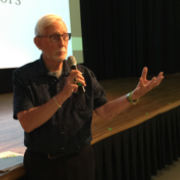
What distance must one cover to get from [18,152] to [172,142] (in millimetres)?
1625

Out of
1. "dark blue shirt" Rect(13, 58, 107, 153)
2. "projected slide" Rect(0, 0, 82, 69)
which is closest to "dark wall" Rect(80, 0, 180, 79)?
"projected slide" Rect(0, 0, 82, 69)

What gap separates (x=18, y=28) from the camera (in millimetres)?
3314

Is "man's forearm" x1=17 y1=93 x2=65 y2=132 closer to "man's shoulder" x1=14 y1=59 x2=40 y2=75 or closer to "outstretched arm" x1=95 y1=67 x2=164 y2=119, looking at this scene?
"man's shoulder" x1=14 y1=59 x2=40 y2=75

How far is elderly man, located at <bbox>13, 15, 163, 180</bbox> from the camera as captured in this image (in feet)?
2.56

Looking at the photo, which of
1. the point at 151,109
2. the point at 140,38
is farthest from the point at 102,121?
the point at 140,38

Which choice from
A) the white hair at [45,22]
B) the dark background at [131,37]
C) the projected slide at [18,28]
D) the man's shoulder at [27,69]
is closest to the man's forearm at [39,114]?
the man's shoulder at [27,69]

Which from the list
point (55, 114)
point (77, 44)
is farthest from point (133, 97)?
point (77, 44)

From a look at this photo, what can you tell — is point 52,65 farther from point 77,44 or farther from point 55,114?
point 77,44

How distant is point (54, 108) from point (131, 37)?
501 centimetres

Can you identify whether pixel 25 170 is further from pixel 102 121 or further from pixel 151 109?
pixel 151 109

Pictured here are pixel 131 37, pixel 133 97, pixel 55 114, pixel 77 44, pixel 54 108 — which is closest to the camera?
pixel 54 108

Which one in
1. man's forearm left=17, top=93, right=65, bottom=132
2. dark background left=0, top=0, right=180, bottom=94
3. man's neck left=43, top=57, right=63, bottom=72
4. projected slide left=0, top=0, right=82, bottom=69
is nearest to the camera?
man's forearm left=17, top=93, right=65, bottom=132

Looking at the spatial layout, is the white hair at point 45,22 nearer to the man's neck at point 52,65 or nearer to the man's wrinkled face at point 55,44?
the man's wrinkled face at point 55,44

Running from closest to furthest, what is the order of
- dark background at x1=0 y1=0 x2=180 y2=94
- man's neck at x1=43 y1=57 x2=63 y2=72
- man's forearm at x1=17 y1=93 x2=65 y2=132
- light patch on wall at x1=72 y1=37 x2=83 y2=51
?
1. man's forearm at x1=17 y1=93 x2=65 y2=132
2. man's neck at x1=43 y1=57 x2=63 y2=72
3. light patch on wall at x1=72 y1=37 x2=83 y2=51
4. dark background at x1=0 y1=0 x2=180 y2=94
